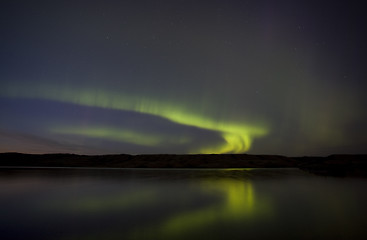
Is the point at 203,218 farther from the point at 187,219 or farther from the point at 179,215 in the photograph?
the point at 179,215

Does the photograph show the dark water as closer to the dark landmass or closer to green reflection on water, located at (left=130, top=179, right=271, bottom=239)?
green reflection on water, located at (left=130, top=179, right=271, bottom=239)

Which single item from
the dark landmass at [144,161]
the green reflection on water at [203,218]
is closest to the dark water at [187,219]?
the green reflection on water at [203,218]

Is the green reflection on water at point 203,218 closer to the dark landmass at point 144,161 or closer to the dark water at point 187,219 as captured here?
the dark water at point 187,219

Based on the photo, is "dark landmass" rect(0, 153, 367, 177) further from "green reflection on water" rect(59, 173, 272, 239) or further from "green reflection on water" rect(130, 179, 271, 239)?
"green reflection on water" rect(130, 179, 271, 239)

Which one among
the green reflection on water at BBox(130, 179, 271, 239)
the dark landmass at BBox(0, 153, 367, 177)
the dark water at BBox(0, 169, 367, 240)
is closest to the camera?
the dark water at BBox(0, 169, 367, 240)

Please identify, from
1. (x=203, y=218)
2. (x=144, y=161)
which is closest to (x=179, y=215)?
(x=203, y=218)

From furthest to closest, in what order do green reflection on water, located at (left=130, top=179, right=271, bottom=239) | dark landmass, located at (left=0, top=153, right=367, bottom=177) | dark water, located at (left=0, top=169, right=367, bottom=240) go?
1. dark landmass, located at (left=0, top=153, right=367, bottom=177)
2. green reflection on water, located at (left=130, top=179, right=271, bottom=239)
3. dark water, located at (left=0, top=169, right=367, bottom=240)

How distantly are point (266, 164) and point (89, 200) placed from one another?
110 metres

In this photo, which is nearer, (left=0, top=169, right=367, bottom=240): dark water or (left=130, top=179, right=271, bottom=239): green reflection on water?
(left=0, top=169, right=367, bottom=240): dark water

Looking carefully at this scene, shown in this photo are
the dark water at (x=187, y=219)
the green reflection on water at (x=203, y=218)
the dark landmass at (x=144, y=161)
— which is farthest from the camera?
the dark landmass at (x=144, y=161)

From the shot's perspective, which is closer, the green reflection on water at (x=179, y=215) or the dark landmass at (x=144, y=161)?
the green reflection on water at (x=179, y=215)

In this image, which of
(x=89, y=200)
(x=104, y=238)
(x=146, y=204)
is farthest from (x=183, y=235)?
(x=89, y=200)

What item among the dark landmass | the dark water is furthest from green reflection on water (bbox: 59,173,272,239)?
the dark landmass

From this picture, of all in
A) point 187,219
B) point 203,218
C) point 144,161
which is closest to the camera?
point 187,219
